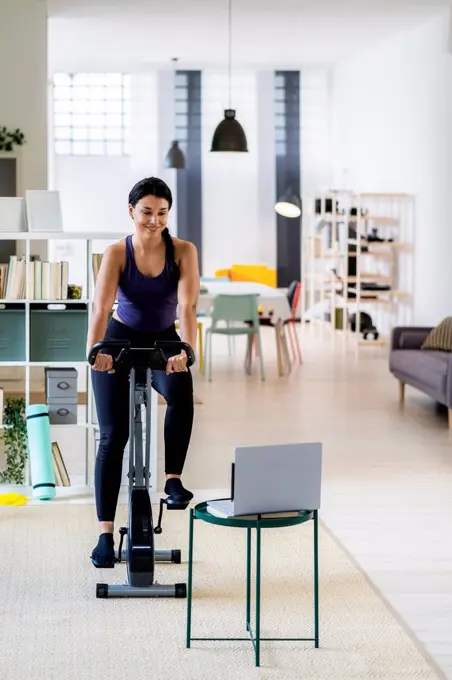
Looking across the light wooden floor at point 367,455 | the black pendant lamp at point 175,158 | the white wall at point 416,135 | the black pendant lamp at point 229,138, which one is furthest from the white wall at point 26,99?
the black pendant lamp at point 175,158

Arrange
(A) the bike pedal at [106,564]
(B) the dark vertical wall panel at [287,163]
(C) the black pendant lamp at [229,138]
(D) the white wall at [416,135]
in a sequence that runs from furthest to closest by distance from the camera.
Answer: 1. (B) the dark vertical wall panel at [287,163]
2. (D) the white wall at [416,135]
3. (C) the black pendant lamp at [229,138]
4. (A) the bike pedal at [106,564]

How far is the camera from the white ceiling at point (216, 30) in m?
12.1

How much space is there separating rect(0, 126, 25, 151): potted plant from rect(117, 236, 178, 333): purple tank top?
7.11 metres

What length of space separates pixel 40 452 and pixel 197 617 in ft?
6.85

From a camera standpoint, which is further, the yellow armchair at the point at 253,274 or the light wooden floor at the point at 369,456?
the yellow armchair at the point at 253,274

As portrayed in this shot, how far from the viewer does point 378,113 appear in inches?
607

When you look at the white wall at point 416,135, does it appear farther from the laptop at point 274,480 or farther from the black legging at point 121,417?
the laptop at point 274,480

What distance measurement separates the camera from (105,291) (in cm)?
492

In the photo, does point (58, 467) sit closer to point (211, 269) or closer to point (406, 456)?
point (406, 456)

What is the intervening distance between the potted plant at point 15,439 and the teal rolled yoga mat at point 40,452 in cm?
15

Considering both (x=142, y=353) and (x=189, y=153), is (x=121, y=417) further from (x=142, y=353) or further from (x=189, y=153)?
(x=189, y=153)

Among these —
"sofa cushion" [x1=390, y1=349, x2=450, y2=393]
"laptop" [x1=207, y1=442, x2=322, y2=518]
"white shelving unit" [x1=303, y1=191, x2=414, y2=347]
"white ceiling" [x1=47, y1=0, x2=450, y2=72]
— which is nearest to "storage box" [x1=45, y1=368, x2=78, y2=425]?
"laptop" [x1=207, y1=442, x2=322, y2=518]

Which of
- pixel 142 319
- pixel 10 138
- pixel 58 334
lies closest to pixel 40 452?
pixel 58 334

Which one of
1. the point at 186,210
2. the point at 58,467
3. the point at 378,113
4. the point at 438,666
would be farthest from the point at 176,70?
the point at 438,666
